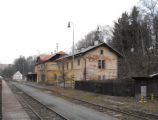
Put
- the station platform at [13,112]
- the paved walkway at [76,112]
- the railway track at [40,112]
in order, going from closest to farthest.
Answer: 1. the paved walkway at [76,112]
2. the station platform at [13,112]
3. the railway track at [40,112]

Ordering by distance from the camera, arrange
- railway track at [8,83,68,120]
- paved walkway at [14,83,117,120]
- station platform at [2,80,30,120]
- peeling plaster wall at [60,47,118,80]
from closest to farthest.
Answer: paved walkway at [14,83,117,120] < station platform at [2,80,30,120] < railway track at [8,83,68,120] < peeling plaster wall at [60,47,118,80]

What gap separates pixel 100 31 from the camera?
103m

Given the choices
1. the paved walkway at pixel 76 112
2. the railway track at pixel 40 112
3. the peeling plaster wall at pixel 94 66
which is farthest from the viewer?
the peeling plaster wall at pixel 94 66

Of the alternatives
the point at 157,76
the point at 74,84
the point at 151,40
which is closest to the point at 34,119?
the point at 157,76

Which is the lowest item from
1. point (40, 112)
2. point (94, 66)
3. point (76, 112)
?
point (40, 112)

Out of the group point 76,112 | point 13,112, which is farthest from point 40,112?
point 76,112

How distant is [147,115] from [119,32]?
59.7 metres

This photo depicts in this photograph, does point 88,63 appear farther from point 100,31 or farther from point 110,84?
point 100,31

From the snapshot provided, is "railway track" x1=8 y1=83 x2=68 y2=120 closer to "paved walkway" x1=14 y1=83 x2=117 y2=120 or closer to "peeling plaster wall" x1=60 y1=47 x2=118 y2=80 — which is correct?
"paved walkway" x1=14 y1=83 x2=117 y2=120

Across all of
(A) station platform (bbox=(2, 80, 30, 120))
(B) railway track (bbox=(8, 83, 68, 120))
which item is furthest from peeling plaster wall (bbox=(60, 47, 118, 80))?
(A) station platform (bbox=(2, 80, 30, 120))

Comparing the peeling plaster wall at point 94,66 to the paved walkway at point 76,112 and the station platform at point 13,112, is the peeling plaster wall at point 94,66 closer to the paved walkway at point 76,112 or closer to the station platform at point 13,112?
the paved walkway at point 76,112

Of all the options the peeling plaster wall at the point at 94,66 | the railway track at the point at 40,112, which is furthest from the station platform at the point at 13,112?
the peeling plaster wall at the point at 94,66

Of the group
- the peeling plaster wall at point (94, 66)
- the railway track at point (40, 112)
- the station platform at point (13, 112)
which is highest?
the peeling plaster wall at point (94, 66)

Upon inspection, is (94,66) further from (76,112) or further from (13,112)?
(13,112)
